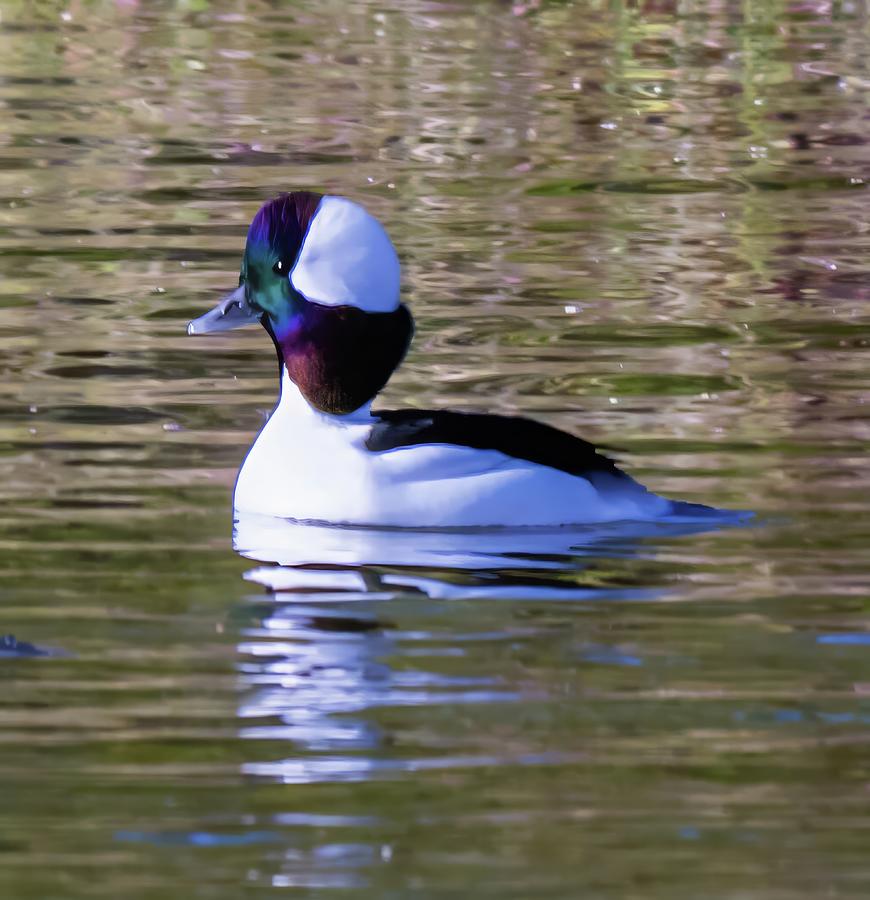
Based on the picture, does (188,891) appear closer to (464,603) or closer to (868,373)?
(464,603)

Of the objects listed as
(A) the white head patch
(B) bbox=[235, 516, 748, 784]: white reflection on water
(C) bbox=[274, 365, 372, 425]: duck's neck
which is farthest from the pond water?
(A) the white head patch

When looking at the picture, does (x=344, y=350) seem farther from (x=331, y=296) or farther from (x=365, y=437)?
(x=365, y=437)

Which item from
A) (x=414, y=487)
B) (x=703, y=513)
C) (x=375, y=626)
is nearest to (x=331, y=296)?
(x=414, y=487)

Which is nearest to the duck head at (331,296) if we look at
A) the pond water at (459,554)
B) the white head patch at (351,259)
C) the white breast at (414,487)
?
the white head patch at (351,259)

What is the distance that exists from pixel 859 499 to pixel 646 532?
30.5 inches

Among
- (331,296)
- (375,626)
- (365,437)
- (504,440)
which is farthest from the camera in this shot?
(331,296)

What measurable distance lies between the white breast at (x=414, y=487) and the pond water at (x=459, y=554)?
83 millimetres

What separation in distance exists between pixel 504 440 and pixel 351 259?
29.6 inches

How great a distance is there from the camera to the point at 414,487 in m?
7.40

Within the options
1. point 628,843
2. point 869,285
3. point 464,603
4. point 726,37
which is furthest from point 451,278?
point 726,37

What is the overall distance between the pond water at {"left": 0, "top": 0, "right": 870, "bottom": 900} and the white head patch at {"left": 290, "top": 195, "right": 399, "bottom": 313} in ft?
2.42

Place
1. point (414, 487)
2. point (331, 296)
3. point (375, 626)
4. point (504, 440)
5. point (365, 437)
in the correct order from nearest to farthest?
point (375, 626), point (504, 440), point (414, 487), point (365, 437), point (331, 296)

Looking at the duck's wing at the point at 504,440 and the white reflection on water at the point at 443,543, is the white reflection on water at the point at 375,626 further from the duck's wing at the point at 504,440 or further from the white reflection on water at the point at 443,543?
the duck's wing at the point at 504,440

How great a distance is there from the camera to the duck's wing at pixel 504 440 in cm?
729
